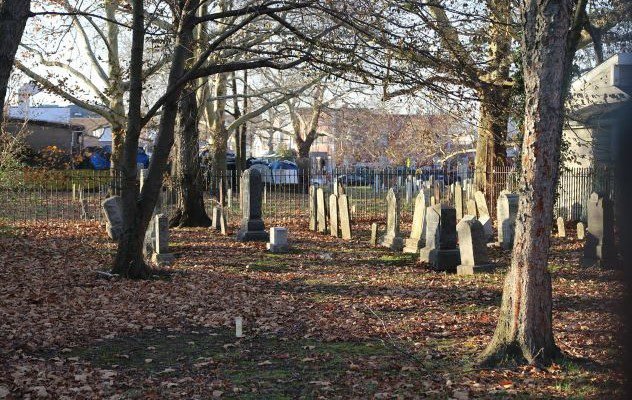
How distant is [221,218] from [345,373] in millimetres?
14307

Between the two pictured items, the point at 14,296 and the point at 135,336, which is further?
the point at 14,296

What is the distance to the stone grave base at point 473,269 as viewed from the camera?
13578mm

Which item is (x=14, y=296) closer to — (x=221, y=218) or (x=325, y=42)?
(x=325, y=42)

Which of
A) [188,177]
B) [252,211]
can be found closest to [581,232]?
[252,211]

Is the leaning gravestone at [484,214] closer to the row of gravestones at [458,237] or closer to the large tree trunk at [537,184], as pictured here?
the row of gravestones at [458,237]

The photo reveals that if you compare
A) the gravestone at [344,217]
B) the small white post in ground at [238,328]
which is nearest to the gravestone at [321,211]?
the gravestone at [344,217]

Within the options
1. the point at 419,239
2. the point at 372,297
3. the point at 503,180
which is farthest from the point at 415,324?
the point at 503,180

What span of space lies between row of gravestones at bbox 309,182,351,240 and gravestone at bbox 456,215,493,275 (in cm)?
632

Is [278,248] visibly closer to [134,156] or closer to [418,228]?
[418,228]

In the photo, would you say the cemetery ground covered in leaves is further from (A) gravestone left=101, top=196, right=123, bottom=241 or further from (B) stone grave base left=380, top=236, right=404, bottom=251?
(A) gravestone left=101, top=196, right=123, bottom=241

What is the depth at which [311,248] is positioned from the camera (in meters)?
18.0

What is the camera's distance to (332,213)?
20859 millimetres

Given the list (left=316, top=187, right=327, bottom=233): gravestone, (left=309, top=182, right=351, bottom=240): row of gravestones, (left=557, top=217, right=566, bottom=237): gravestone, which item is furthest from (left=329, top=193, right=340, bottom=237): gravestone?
(left=557, top=217, right=566, bottom=237): gravestone

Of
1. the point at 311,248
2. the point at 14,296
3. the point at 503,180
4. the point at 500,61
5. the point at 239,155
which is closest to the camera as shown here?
the point at 14,296
